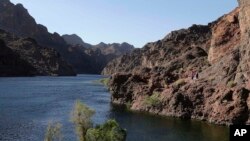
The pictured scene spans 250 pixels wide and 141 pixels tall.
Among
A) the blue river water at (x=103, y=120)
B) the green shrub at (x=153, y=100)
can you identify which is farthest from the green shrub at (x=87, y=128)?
the green shrub at (x=153, y=100)

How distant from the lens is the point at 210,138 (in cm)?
7288

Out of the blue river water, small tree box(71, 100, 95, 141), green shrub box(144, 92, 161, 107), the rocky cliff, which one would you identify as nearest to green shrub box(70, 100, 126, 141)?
small tree box(71, 100, 95, 141)

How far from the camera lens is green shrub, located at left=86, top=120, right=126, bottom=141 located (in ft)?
151

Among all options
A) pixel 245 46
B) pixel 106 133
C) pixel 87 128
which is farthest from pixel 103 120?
pixel 87 128

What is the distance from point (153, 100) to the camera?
111 meters

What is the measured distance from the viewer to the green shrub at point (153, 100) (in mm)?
108969

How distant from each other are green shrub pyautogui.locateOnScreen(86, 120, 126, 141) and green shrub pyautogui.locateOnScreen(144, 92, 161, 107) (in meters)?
59.4

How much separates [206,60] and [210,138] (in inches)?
2735

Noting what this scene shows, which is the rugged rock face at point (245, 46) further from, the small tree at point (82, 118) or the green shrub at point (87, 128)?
the small tree at point (82, 118)

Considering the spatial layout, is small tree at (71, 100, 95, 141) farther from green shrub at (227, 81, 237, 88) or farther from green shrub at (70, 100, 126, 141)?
green shrub at (227, 81, 237, 88)

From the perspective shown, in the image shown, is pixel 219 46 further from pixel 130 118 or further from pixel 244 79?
pixel 130 118

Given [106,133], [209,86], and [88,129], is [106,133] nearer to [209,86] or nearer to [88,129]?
[88,129]

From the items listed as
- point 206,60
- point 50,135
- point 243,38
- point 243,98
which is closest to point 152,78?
point 206,60

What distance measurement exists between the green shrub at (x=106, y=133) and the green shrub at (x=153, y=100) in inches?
2338
